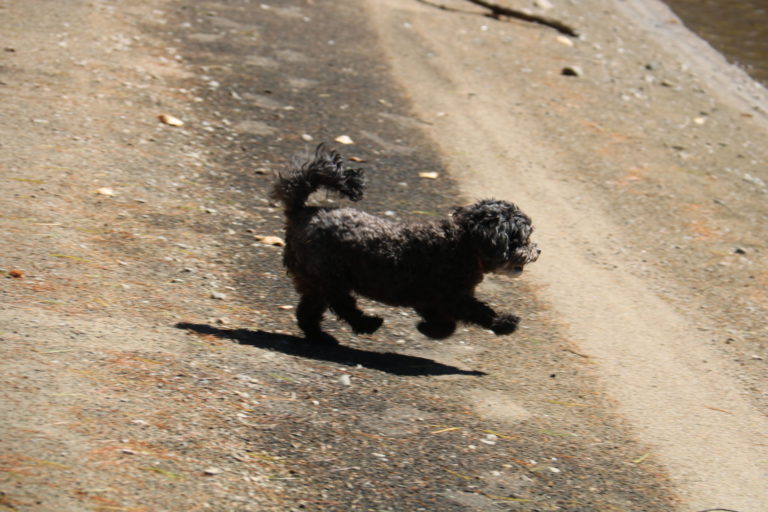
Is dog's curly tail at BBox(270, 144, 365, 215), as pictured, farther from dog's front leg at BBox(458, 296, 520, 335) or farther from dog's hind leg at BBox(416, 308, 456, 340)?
dog's front leg at BBox(458, 296, 520, 335)

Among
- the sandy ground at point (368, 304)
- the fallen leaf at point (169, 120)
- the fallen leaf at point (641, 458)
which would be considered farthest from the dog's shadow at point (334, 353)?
the fallen leaf at point (169, 120)

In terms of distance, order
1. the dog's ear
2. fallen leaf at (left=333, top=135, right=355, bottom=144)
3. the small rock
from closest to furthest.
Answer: the dog's ear
fallen leaf at (left=333, top=135, right=355, bottom=144)
the small rock

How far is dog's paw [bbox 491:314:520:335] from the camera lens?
5.94 metres

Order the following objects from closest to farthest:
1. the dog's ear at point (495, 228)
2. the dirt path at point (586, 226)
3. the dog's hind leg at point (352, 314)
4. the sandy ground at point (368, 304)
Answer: the sandy ground at point (368, 304), the dirt path at point (586, 226), the dog's ear at point (495, 228), the dog's hind leg at point (352, 314)

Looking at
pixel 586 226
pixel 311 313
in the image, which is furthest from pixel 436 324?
pixel 586 226

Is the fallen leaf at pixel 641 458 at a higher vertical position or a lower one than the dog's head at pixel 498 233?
lower

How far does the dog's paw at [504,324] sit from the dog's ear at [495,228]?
16.2 inches

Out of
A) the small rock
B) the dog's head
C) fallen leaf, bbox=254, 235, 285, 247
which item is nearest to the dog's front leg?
the dog's head

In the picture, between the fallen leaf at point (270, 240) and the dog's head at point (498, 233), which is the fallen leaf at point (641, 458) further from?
the fallen leaf at point (270, 240)

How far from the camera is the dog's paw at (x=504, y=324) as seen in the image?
5941 millimetres

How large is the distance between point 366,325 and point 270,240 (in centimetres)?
187

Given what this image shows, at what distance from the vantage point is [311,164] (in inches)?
233

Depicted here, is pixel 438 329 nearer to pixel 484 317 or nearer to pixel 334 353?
pixel 484 317

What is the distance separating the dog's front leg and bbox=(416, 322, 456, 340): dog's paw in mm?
100
